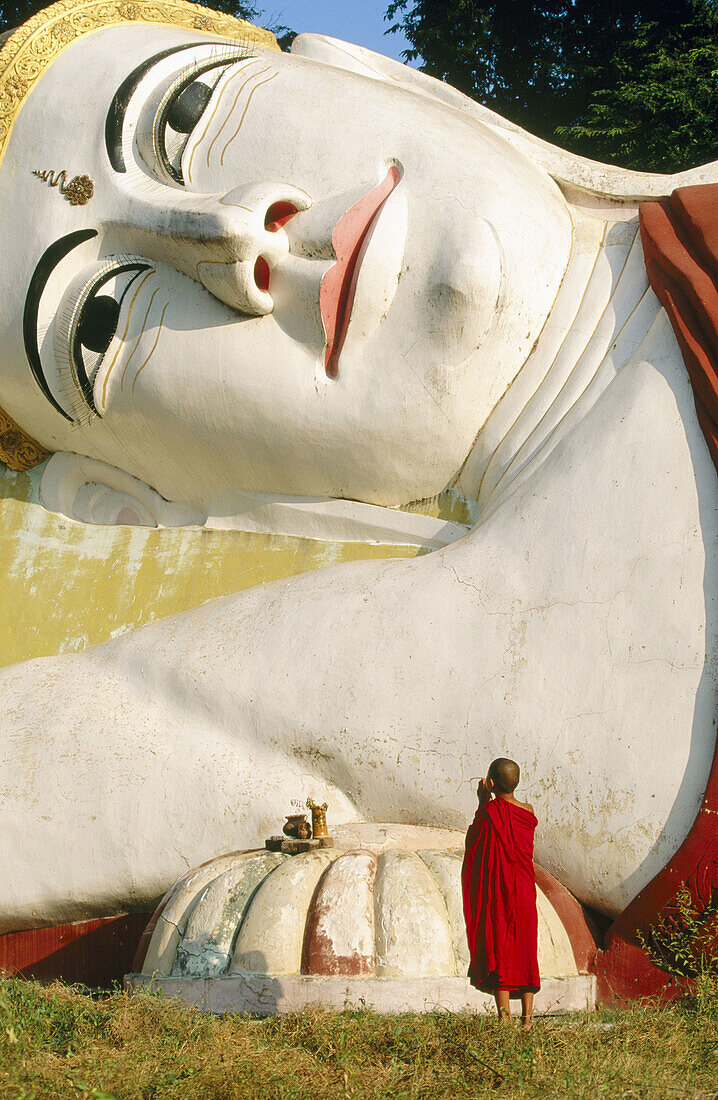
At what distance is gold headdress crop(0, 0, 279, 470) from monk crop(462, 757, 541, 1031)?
2947 mm

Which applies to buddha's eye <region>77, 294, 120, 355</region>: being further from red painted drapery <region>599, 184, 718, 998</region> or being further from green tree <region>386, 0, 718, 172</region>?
green tree <region>386, 0, 718, 172</region>

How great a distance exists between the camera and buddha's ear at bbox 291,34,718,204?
4.23m

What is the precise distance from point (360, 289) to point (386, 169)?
1.67ft

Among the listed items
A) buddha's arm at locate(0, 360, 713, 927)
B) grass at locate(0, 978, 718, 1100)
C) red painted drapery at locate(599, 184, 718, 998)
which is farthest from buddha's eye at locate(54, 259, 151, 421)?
grass at locate(0, 978, 718, 1100)

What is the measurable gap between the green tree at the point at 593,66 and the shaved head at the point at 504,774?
656cm

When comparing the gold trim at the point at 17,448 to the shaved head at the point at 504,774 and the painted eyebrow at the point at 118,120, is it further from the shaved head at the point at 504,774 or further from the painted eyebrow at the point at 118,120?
the shaved head at the point at 504,774

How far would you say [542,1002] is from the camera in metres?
2.67

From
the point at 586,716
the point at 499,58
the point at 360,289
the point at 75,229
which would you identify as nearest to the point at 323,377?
the point at 360,289

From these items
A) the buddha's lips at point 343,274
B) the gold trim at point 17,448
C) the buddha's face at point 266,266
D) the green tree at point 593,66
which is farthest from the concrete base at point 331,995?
the green tree at point 593,66

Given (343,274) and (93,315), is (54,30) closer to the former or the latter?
(93,315)

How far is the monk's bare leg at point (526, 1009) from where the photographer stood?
7.94 ft

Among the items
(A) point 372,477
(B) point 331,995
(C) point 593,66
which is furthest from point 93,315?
(C) point 593,66

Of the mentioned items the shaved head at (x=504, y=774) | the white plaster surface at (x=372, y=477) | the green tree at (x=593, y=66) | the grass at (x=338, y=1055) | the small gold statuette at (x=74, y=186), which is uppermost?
the green tree at (x=593, y=66)

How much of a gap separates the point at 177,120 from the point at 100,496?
156cm
